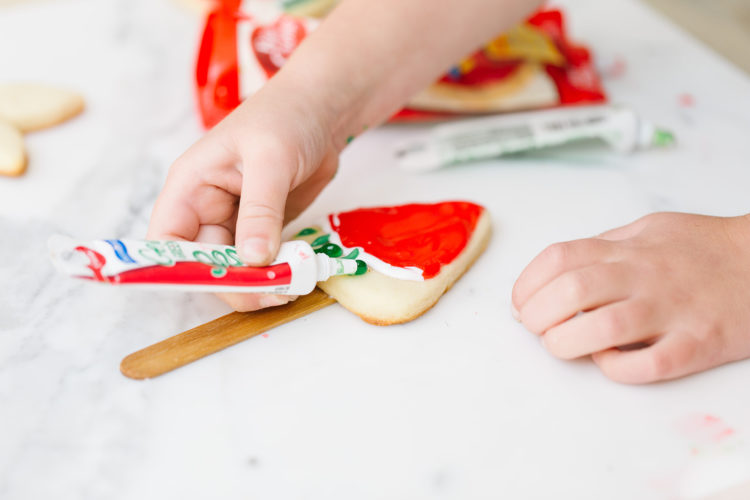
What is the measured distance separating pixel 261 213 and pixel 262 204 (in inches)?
0.4

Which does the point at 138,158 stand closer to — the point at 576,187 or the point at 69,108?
the point at 69,108

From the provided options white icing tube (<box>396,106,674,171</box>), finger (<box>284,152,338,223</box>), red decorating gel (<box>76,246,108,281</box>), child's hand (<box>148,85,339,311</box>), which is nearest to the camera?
red decorating gel (<box>76,246,108,281</box>)

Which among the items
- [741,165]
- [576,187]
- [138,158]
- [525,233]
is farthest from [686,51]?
[138,158]

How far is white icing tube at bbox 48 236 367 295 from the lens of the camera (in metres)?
0.46

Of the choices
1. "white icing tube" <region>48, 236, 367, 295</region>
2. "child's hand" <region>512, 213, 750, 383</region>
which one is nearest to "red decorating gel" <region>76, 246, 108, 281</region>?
"white icing tube" <region>48, 236, 367, 295</region>

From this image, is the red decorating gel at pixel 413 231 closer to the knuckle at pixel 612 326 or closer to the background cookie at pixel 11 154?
the knuckle at pixel 612 326

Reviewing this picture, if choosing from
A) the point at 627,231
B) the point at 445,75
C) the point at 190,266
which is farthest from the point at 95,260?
the point at 445,75

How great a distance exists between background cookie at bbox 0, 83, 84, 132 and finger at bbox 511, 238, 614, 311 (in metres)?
0.64

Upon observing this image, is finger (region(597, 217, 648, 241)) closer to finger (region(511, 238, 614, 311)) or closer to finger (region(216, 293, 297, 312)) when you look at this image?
finger (region(511, 238, 614, 311))

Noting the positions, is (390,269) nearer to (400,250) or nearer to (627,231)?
(400,250)

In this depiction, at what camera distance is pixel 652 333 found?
1.76 ft

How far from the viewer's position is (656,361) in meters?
0.53

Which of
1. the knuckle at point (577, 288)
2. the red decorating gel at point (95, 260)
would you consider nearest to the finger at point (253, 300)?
the red decorating gel at point (95, 260)

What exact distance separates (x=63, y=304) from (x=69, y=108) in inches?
14.0
